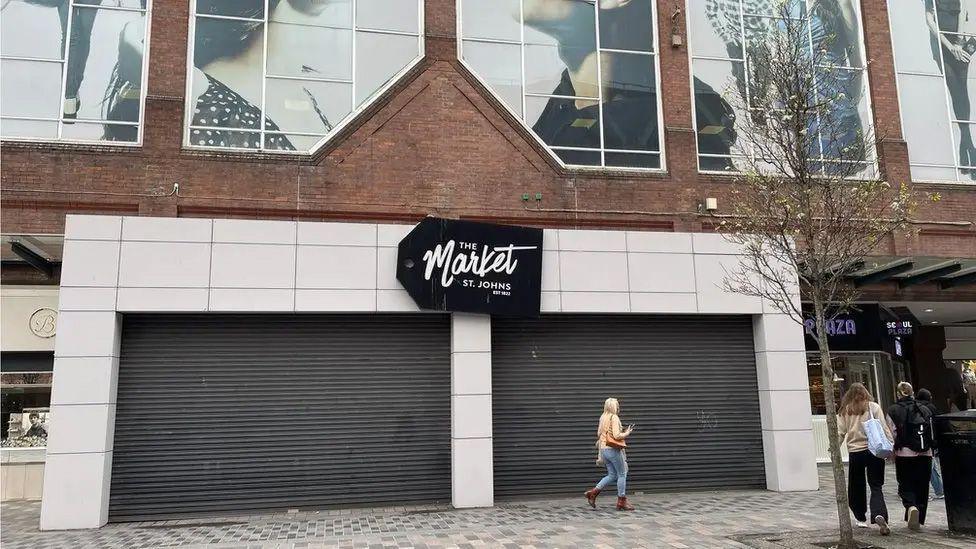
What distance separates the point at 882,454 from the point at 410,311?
6.63m

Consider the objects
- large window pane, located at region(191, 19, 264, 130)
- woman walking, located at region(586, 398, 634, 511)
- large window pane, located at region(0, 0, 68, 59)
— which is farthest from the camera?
large window pane, located at region(191, 19, 264, 130)

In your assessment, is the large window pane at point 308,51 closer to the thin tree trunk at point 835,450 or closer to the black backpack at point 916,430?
the thin tree trunk at point 835,450

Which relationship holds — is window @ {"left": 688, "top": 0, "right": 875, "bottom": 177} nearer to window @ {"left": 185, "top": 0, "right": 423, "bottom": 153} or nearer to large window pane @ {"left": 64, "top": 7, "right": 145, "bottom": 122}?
window @ {"left": 185, "top": 0, "right": 423, "bottom": 153}

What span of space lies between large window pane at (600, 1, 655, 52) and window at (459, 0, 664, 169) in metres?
0.02

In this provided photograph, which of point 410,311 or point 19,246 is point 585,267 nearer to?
point 410,311

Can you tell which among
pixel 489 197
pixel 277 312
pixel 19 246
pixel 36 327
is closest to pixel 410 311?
pixel 277 312

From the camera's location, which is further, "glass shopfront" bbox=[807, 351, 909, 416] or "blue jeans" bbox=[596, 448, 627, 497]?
"glass shopfront" bbox=[807, 351, 909, 416]

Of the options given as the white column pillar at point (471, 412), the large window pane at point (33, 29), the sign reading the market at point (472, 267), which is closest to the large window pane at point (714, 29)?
the sign reading the market at point (472, 267)

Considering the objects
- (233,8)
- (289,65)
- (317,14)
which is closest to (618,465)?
(289,65)

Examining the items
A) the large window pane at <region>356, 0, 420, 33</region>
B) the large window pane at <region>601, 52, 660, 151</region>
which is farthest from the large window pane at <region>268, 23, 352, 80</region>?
the large window pane at <region>601, 52, 660, 151</region>

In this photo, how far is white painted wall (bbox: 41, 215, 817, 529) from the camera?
943 centimetres

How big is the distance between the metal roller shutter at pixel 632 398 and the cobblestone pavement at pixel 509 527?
0.67 meters

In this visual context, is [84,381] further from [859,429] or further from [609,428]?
[859,429]

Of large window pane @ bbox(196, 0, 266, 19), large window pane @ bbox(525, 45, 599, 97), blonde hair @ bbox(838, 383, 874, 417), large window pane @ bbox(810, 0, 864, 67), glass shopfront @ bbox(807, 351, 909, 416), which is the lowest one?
blonde hair @ bbox(838, 383, 874, 417)
